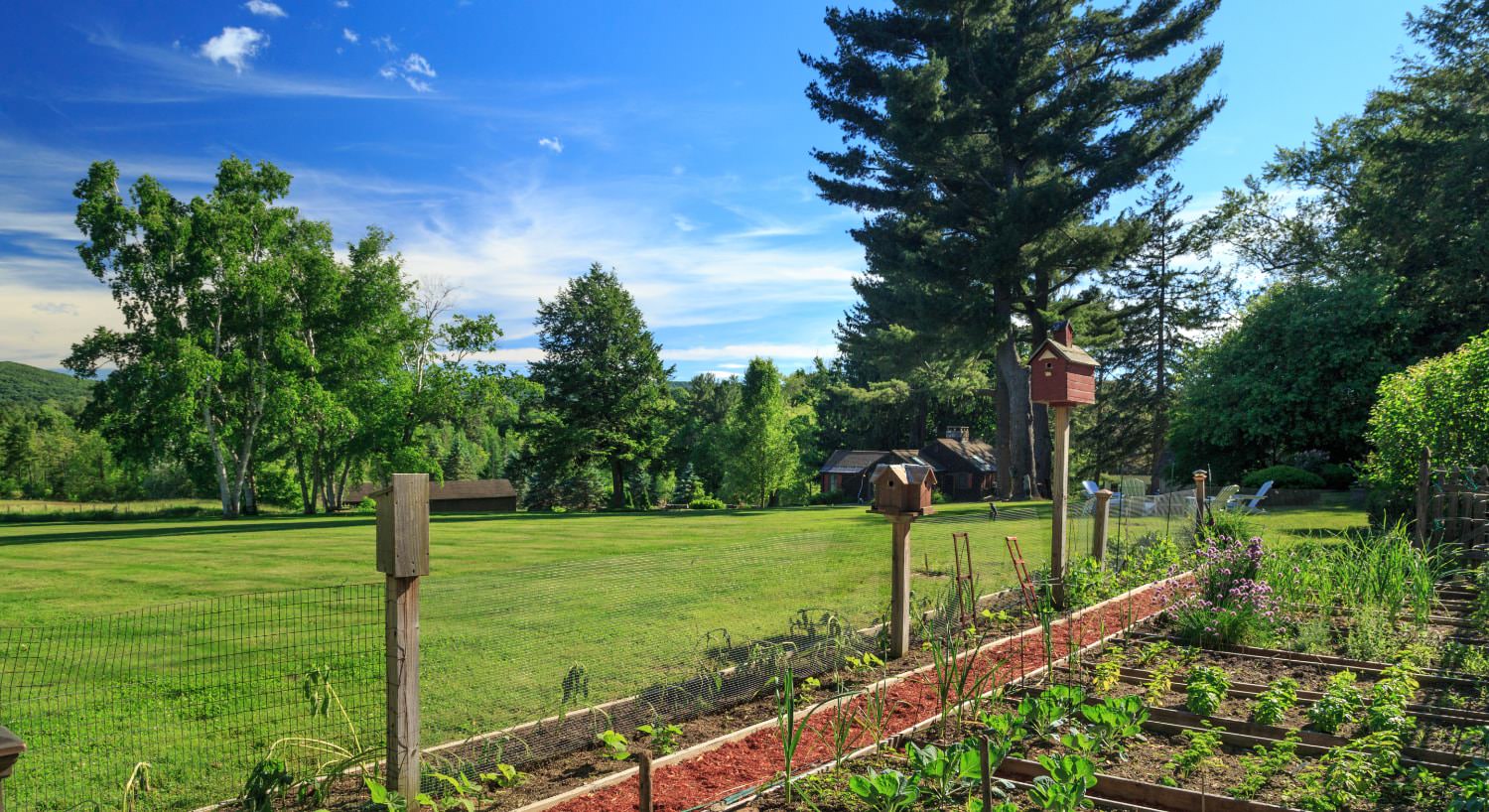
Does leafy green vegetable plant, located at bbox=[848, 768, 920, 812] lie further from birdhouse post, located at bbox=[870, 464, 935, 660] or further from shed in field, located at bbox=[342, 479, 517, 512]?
shed in field, located at bbox=[342, 479, 517, 512]

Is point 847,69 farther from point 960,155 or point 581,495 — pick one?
point 581,495

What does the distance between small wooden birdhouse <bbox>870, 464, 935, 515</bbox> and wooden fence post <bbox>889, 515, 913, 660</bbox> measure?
0.28ft

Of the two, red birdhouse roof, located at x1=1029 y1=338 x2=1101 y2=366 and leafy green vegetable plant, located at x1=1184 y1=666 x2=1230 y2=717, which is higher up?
red birdhouse roof, located at x1=1029 y1=338 x2=1101 y2=366

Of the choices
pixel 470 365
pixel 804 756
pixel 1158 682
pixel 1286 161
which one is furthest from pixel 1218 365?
pixel 470 365

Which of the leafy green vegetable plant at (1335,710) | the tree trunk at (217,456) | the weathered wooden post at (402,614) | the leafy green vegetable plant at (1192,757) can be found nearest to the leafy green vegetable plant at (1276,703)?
the leafy green vegetable plant at (1335,710)

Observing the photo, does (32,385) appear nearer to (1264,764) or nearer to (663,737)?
(663,737)

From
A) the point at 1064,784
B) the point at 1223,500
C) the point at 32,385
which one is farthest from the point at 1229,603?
the point at 32,385

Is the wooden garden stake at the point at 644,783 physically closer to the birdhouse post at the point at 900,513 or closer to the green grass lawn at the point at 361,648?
the green grass lawn at the point at 361,648

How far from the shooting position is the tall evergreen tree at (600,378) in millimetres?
38438

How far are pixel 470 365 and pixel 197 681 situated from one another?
95.9ft

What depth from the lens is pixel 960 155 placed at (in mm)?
23078

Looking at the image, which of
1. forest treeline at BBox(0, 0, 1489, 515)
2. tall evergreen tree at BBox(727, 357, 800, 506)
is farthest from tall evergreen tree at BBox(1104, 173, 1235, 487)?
tall evergreen tree at BBox(727, 357, 800, 506)

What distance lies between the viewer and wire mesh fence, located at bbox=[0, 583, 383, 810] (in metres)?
4.07

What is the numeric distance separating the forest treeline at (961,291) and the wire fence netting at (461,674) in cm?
1840
